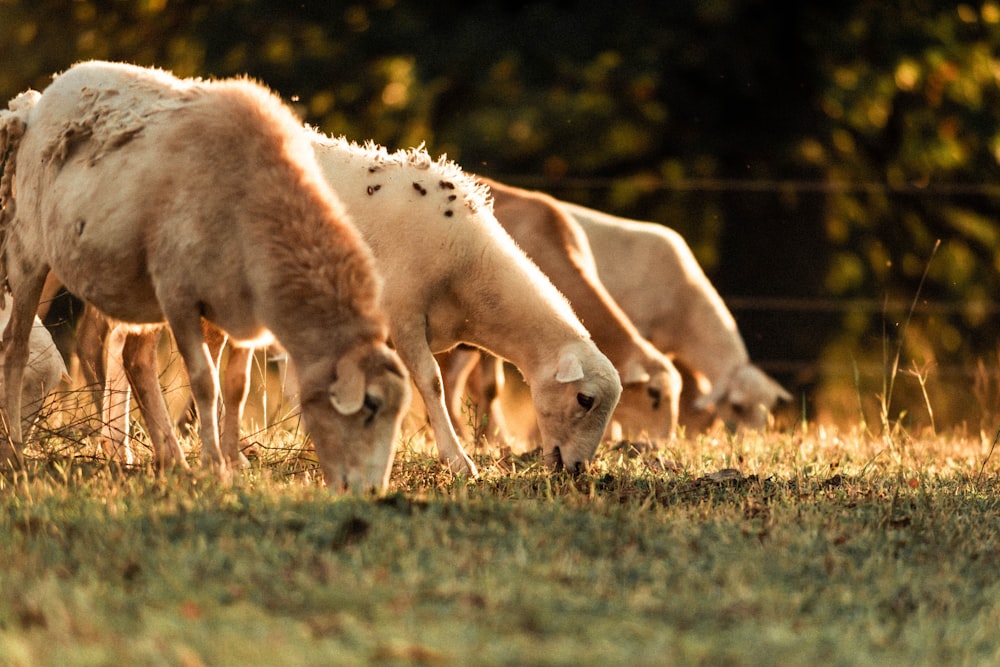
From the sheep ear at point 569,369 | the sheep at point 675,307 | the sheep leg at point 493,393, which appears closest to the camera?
the sheep ear at point 569,369

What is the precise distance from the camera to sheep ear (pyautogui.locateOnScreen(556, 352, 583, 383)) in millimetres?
7012

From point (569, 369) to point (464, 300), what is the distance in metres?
0.60

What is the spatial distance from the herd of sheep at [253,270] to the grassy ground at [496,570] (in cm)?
43

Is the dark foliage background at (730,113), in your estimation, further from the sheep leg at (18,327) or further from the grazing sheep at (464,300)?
the sheep leg at (18,327)

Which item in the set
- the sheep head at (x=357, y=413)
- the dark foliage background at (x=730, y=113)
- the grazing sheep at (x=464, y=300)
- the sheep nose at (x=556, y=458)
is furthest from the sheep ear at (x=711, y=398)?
the sheep head at (x=357, y=413)

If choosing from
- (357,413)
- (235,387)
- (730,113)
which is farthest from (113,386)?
(730,113)

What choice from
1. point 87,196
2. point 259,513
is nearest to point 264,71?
point 87,196

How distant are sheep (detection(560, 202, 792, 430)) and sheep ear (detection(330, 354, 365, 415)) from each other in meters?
6.03

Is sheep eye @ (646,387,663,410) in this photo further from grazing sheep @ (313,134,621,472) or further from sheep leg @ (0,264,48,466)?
sheep leg @ (0,264,48,466)

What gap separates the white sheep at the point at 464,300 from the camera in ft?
23.3

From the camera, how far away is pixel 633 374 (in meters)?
9.16

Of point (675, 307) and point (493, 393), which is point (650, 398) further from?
point (675, 307)

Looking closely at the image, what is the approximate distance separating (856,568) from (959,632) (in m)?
0.74

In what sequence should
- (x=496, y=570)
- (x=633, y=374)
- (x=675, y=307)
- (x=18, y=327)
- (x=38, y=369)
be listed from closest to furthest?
(x=496, y=570)
(x=18, y=327)
(x=38, y=369)
(x=633, y=374)
(x=675, y=307)
